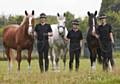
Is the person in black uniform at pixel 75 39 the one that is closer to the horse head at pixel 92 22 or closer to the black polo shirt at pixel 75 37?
the black polo shirt at pixel 75 37

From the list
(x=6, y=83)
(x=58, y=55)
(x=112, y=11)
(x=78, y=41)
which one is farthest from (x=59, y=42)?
(x=112, y=11)

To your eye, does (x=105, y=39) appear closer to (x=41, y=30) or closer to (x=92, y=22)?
(x=92, y=22)

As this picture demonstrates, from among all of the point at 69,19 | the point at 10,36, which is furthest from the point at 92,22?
the point at 69,19

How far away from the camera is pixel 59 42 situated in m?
18.3

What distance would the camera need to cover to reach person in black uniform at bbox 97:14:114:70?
51.1ft

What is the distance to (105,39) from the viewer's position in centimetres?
1573

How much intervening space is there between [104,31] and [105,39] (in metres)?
0.33

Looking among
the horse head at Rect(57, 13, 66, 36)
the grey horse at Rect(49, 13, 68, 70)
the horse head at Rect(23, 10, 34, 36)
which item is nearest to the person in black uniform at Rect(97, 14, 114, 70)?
the horse head at Rect(57, 13, 66, 36)

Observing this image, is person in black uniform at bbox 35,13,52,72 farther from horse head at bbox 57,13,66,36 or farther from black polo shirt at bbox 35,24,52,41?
horse head at bbox 57,13,66,36

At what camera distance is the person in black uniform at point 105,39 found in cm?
1556

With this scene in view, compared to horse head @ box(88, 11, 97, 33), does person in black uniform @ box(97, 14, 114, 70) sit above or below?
below

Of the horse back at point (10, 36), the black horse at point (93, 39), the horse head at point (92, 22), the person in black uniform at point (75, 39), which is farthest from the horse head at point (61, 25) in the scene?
the horse back at point (10, 36)

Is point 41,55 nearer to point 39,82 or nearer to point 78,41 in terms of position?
point 78,41

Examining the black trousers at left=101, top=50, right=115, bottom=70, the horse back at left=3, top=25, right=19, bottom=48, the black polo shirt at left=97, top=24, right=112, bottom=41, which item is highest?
the black polo shirt at left=97, top=24, right=112, bottom=41
